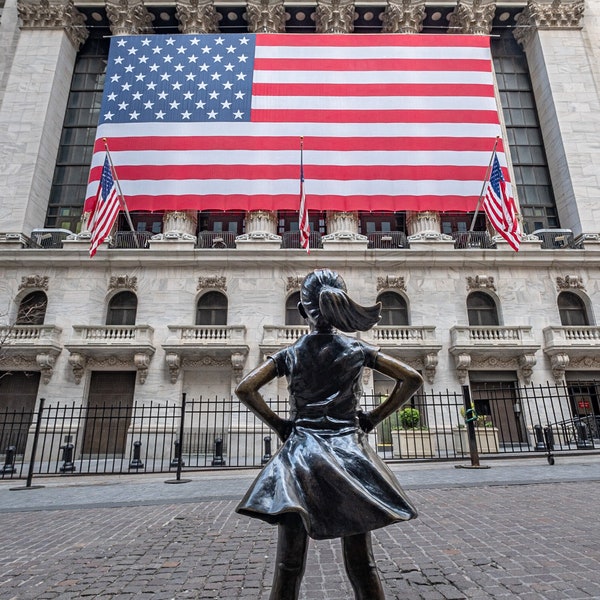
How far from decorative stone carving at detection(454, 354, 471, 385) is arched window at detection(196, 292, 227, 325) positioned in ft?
33.8

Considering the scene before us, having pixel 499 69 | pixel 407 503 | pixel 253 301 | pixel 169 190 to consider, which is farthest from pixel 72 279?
pixel 499 69

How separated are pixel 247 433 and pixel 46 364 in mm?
9186

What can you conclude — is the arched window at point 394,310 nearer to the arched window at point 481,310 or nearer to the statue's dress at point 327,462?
the arched window at point 481,310

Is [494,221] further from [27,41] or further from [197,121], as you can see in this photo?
[27,41]

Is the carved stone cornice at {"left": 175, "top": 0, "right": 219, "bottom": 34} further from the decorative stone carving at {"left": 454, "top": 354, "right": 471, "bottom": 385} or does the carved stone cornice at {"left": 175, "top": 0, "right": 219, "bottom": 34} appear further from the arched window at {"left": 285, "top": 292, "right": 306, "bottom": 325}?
the decorative stone carving at {"left": 454, "top": 354, "right": 471, "bottom": 385}

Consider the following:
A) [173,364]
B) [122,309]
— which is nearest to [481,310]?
[173,364]

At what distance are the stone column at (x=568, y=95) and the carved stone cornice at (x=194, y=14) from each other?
1903 cm

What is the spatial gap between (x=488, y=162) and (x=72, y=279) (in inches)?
780

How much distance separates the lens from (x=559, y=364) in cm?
1730

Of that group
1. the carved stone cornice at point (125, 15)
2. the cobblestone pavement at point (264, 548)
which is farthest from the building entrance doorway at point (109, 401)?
the carved stone cornice at point (125, 15)

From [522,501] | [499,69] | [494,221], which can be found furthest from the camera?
[499,69]

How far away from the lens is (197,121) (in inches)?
799

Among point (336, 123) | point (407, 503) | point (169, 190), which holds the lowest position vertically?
point (407, 503)

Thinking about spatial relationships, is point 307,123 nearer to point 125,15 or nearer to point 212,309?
point 212,309
